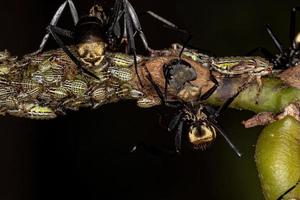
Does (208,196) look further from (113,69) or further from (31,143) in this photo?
(113,69)

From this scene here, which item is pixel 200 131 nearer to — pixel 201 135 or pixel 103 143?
pixel 201 135

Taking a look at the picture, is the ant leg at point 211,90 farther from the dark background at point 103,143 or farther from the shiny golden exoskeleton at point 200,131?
the dark background at point 103,143

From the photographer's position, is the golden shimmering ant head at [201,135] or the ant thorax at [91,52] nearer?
the ant thorax at [91,52]

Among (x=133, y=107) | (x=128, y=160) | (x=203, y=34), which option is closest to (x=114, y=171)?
(x=128, y=160)

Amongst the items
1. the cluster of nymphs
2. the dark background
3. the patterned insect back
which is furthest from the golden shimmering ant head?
the dark background

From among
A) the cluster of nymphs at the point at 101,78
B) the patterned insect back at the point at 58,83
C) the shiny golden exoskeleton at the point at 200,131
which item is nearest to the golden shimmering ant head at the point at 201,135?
the shiny golden exoskeleton at the point at 200,131

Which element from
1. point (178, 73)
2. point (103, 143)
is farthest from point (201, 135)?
point (103, 143)
